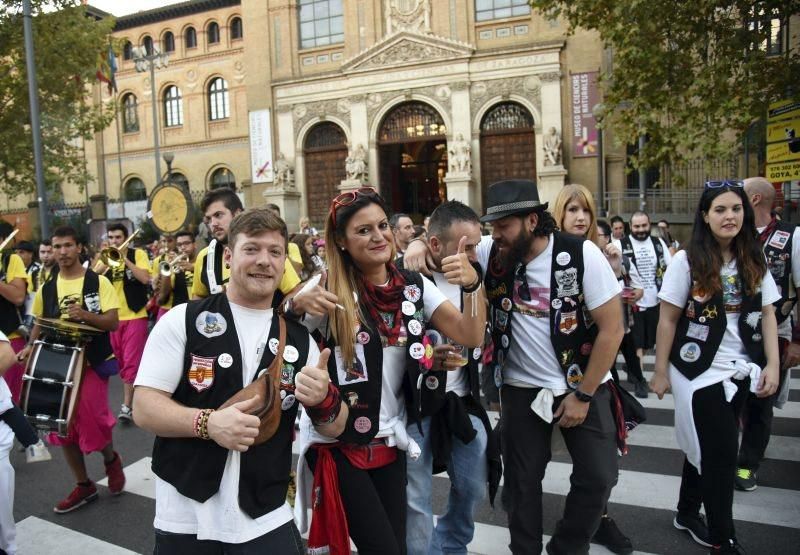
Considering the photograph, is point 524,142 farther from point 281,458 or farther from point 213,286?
point 281,458

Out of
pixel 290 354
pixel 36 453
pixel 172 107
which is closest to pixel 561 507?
pixel 290 354

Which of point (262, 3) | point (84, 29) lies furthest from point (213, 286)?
point (262, 3)

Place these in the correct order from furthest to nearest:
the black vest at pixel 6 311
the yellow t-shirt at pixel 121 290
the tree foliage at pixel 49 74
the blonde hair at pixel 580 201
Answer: the tree foliage at pixel 49 74 → the yellow t-shirt at pixel 121 290 → the black vest at pixel 6 311 → the blonde hair at pixel 580 201

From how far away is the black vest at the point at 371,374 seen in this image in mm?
2596

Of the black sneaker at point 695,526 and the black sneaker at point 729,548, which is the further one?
the black sneaker at point 695,526

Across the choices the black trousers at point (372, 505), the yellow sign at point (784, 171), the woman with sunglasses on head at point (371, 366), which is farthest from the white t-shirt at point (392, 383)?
the yellow sign at point (784, 171)

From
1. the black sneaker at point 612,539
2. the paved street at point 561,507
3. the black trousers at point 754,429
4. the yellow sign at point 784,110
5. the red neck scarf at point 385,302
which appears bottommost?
the paved street at point 561,507

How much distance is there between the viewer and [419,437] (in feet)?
9.94

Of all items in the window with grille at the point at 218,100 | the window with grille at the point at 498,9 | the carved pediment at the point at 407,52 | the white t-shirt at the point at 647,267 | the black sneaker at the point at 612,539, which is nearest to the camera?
the black sneaker at the point at 612,539

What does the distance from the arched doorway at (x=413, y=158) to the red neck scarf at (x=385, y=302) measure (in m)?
24.8

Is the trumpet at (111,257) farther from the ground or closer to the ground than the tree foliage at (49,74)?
closer to the ground

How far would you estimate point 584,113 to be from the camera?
23844 mm

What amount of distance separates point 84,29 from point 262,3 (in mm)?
10709

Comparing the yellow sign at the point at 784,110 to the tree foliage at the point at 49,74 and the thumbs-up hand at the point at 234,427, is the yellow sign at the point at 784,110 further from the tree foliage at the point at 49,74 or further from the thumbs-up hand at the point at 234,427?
the tree foliage at the point at 49,74
